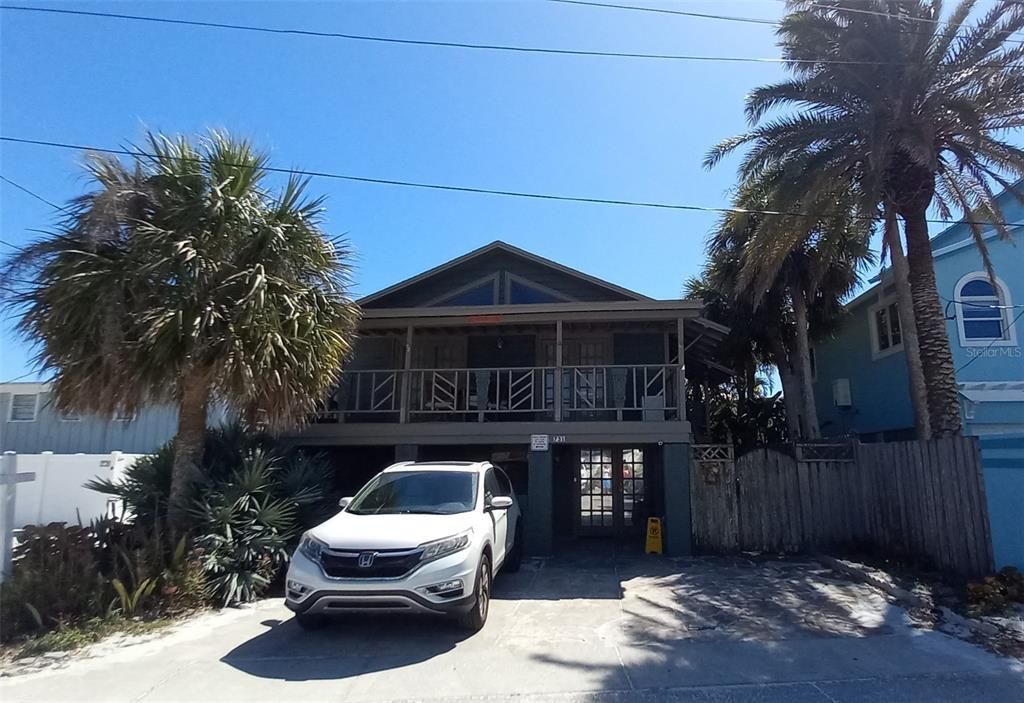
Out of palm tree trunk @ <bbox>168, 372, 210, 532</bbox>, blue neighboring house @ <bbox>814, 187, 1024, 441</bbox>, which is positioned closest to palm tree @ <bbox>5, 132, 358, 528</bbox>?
palm tree trunk @ <bbox>168, 372, 210, 532</bbox>

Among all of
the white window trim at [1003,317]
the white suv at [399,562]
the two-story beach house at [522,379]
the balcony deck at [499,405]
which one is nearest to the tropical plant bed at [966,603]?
the balcony deck at [499,405]

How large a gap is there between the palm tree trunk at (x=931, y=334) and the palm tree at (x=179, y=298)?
9.42m

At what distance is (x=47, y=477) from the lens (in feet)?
48.1

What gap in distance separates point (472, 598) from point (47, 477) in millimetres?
12761

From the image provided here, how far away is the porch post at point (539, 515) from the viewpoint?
11.6 m

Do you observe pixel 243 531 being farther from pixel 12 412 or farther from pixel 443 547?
pixel 12 412

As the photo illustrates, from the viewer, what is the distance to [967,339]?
1551 centimetres

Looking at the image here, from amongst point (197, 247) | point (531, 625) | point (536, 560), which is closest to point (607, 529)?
point (536, 560)

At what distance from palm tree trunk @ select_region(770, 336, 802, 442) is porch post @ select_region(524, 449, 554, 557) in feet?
33.1

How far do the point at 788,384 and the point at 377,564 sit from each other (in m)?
16.5

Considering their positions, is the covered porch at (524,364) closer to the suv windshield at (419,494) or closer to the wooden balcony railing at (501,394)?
the wooden balcony railing at (501,394)

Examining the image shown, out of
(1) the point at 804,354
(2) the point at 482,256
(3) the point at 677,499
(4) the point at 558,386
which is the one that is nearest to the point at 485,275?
(2) the point at 482,256

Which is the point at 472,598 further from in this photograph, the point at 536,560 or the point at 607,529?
the point at 607,529

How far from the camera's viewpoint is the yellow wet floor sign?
39.3ft
